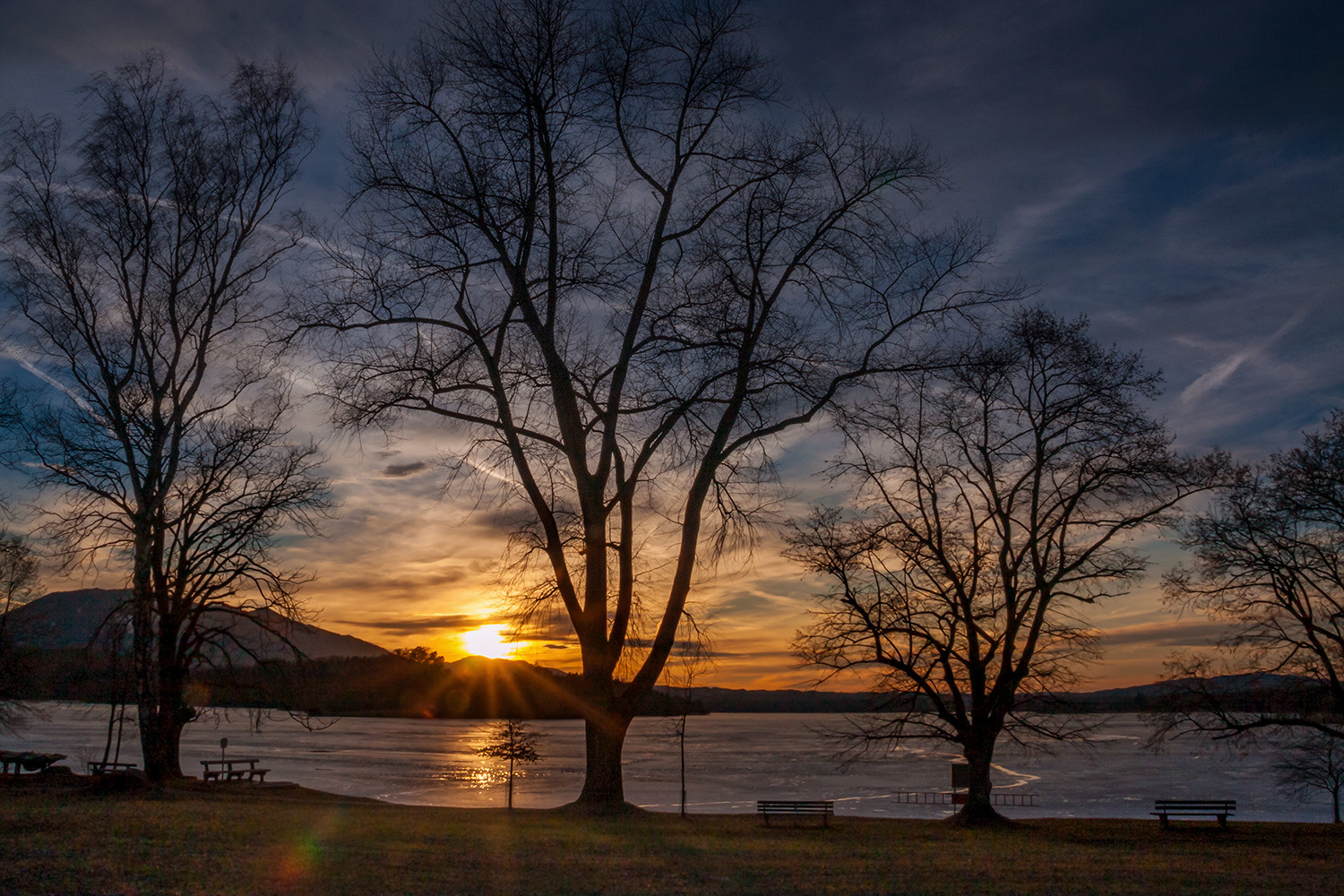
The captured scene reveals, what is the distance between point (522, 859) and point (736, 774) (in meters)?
74.8

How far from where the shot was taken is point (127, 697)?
2183 centimetres

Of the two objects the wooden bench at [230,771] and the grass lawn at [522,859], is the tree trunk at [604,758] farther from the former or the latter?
the wooden bench at [230,771]

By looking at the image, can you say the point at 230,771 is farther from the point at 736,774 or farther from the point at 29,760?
the point at 736,774

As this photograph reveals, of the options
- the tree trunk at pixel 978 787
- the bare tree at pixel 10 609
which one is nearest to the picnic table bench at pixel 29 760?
the bare tree at pixel 10 609

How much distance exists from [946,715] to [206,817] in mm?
16385

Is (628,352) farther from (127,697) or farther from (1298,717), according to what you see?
(1298,717)

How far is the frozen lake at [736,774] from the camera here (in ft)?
175

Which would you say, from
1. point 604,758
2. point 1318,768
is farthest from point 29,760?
A: point 1318,768

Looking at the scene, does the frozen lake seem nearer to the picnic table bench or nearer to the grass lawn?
the picnic table bench

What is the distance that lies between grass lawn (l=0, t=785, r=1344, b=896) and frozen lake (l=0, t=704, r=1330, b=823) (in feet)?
59.7

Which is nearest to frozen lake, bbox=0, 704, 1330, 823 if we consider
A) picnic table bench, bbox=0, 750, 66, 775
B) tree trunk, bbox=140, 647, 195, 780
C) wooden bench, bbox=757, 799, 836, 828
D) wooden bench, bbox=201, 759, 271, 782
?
wooden bench, bbox=201, 759, 271, 782

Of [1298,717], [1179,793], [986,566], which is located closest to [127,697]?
[986,566]

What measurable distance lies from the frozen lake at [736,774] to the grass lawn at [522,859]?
716 inches

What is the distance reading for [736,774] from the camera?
3100 inches
